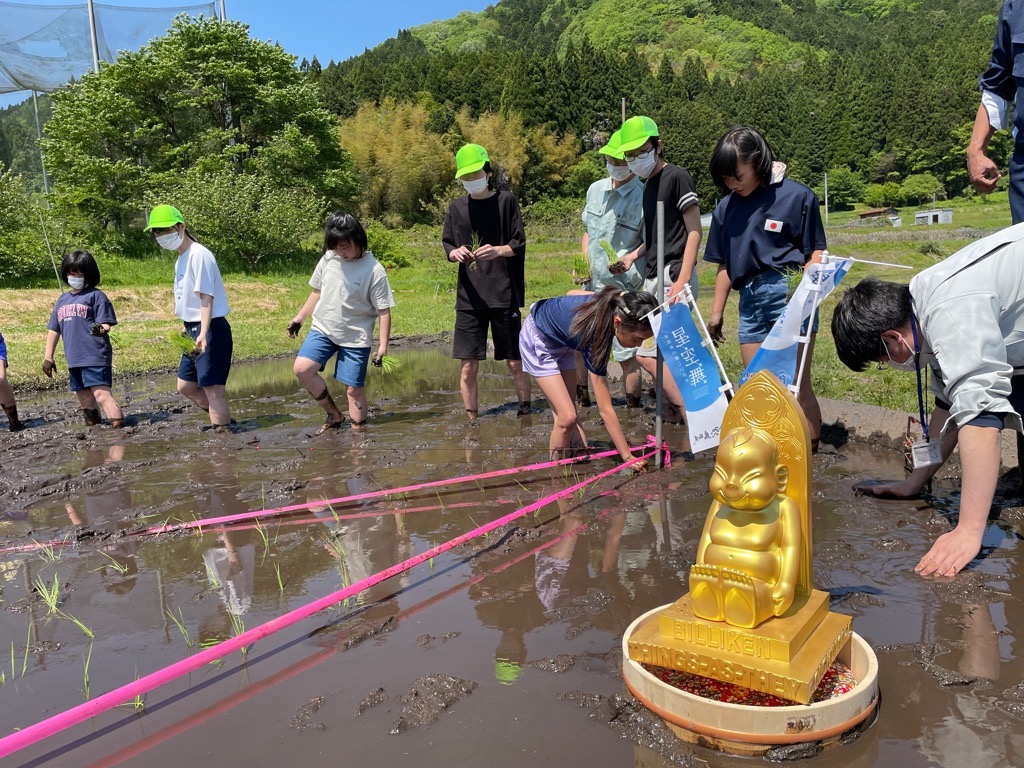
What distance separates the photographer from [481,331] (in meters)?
6.80

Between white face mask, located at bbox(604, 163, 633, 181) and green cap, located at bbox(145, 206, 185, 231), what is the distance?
3.65 m

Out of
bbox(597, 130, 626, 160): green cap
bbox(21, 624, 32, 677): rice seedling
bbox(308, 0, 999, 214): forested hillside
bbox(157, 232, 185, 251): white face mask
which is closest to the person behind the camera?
bbox(21, 624, 32, 677): rice seedling

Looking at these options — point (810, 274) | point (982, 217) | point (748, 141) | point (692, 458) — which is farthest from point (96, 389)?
point (982, 217)

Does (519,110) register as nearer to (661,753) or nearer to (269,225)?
(269,225)

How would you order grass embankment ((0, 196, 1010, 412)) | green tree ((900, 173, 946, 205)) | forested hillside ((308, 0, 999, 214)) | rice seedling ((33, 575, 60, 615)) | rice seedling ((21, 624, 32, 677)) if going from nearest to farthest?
rice seedling ((21, 624, 32, 677)) → rice seedling ((33, 575, 60, 615)) → grass embankment ((0, 196, 1010, 412)) → green tree ((900, 173, 946, 205)) → forested hillside ((308, 0, 999, 214))

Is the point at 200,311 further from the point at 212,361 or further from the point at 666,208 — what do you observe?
the point at 666,208

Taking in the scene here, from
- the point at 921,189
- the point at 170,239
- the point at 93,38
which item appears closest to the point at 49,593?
the point at 170,239

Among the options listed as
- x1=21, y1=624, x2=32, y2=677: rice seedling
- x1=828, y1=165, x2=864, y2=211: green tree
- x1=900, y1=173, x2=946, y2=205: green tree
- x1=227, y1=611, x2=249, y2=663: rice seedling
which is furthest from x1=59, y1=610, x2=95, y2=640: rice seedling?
x1=828, y1=165, x2=864, y2=211: green tree

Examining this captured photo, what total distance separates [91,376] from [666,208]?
5551 millimetres

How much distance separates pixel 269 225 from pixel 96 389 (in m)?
17.6

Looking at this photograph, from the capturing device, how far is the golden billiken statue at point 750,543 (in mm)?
2305

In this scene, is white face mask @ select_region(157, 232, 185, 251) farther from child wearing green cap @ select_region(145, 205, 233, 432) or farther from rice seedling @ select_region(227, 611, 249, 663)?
rice seedling @ select_region(227, 611, 249, 663)

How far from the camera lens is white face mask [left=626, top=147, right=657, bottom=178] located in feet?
18.2

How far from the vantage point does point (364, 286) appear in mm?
6770
